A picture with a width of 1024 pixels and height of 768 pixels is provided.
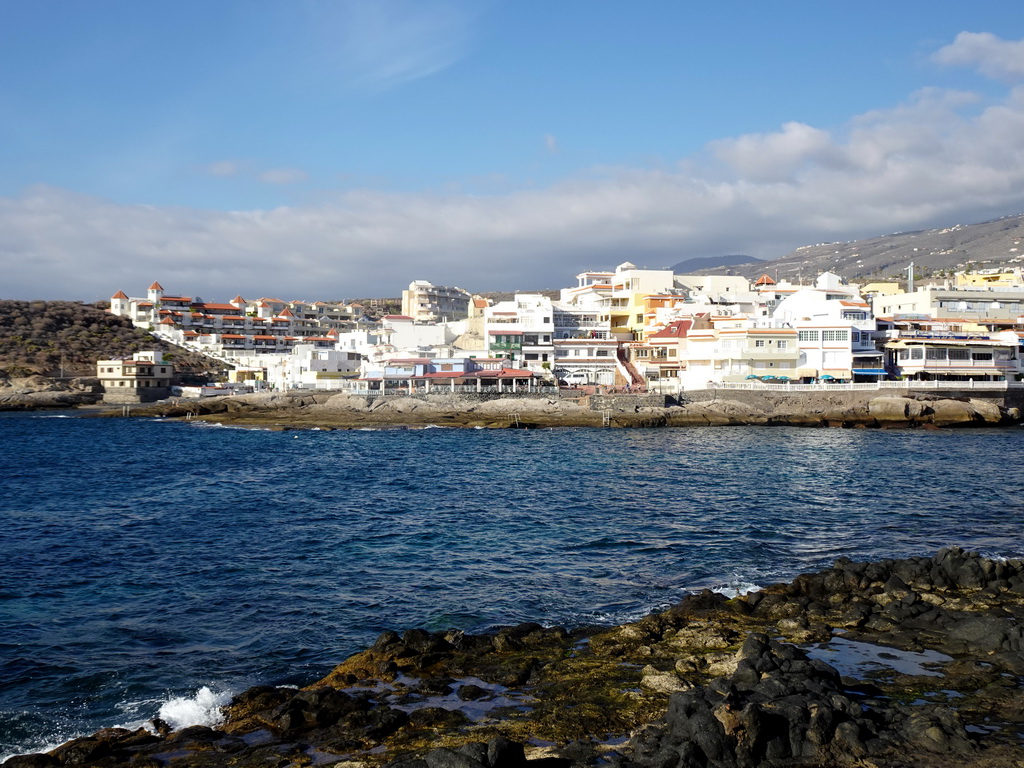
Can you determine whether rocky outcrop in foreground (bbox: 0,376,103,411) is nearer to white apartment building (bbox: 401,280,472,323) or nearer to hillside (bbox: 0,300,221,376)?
hillside (bbox: 0,300,221,376)

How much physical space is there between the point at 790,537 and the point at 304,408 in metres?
55.2

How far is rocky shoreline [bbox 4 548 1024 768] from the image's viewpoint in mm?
10328

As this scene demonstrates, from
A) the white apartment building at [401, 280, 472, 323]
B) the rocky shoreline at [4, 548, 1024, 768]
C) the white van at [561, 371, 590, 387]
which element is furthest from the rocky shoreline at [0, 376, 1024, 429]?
the white apartment building at [401, 280, 472, 323]

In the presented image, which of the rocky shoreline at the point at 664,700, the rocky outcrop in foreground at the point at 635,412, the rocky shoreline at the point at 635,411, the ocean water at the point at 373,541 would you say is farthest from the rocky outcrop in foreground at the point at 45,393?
the rocky shoreline at the point at 664,700

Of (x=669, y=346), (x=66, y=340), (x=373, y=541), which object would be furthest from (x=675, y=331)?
(x=66, y=340)

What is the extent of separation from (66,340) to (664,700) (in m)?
124

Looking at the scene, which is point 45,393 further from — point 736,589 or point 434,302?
point 736,589

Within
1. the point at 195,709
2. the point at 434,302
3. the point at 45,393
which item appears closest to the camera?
the point at 195,709

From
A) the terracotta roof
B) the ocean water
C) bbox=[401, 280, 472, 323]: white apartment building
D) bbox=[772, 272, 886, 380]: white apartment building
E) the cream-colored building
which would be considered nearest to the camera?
the ocean water

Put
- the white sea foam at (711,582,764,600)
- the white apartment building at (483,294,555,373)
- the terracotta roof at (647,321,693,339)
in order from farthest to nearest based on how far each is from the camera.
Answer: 1. the white apartment building at (483,294,555,373)
2. the terracotta roof at (647,321,693,339)
3. the white sea foam at (711,582,764,600)

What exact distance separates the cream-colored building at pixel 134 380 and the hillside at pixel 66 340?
822cm

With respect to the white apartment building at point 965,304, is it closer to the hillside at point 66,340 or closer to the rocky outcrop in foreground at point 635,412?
the rocky outcrop in foreground at point 635,412

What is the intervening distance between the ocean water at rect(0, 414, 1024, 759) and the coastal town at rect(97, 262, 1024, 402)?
20.0m

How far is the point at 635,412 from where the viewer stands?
62375 mm
